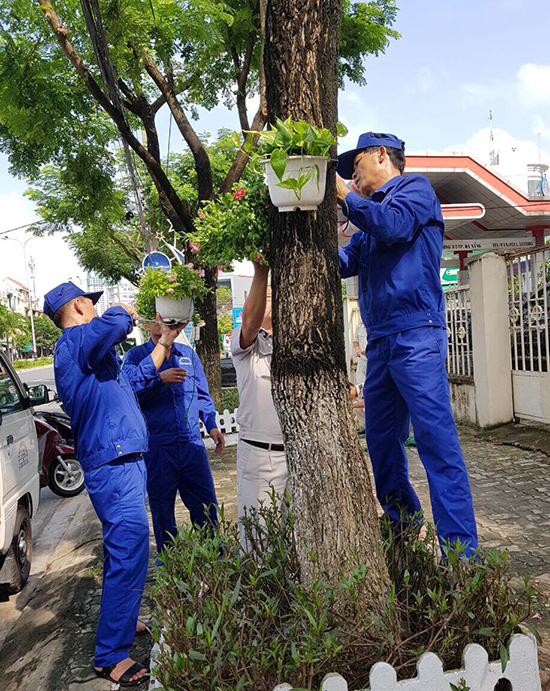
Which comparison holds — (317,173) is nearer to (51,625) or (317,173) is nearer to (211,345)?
(51,625)

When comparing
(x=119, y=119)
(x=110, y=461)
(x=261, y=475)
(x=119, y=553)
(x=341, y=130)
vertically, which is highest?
(x=119, y=119)

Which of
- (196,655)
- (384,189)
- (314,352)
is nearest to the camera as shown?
(196,655)

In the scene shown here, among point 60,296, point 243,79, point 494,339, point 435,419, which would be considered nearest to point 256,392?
point 435,419

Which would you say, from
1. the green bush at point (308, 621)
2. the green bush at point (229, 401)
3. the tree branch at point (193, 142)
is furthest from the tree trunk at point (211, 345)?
the green bush at point (308, 621)

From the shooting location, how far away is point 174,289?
368 cm

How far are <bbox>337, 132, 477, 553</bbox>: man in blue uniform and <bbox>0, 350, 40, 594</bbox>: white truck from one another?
107 inches

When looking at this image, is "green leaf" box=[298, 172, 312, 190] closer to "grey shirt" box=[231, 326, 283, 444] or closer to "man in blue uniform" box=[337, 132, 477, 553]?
"man in blue uniform" box=[337, 132, 477, 553]

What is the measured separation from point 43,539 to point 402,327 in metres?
5.30

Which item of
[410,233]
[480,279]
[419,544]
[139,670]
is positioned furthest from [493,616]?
[480,279]

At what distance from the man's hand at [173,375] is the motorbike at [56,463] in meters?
4.56

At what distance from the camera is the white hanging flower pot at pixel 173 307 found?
3711 mm

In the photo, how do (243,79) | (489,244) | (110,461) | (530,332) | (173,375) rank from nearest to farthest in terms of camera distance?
(110,461)
(173,375)
(530,332)
(243,79)
(489,244)

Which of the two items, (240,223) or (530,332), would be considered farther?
(530,332)

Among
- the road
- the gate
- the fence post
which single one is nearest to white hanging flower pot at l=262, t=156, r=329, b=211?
the road
